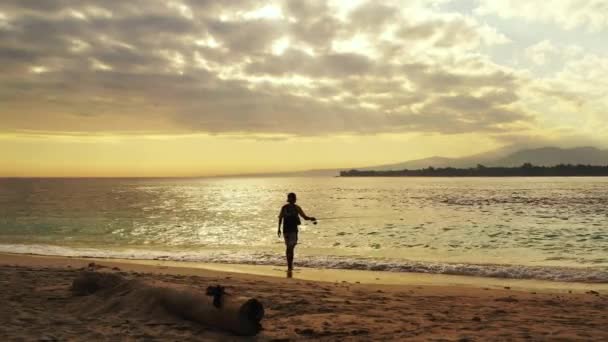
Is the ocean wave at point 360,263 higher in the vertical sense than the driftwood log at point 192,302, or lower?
lower

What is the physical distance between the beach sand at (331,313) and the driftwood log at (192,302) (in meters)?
0.14

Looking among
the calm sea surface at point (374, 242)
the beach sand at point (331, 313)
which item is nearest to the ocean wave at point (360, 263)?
the calm sea surface at point (374, 242)

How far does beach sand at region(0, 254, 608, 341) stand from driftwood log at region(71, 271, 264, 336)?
14 centimetres

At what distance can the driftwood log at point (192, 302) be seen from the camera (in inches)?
262

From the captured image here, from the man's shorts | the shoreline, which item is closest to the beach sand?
the shoreline

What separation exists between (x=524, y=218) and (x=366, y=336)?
3260 cm

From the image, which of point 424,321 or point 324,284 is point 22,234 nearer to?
point 324,284

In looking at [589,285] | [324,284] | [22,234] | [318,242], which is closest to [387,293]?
[324,284]

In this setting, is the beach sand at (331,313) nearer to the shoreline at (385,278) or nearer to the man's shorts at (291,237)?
the shoreline at (385,278)

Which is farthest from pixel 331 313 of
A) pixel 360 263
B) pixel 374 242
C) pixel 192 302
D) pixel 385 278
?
pixel 374 242

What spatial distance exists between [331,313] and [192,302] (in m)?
2.49

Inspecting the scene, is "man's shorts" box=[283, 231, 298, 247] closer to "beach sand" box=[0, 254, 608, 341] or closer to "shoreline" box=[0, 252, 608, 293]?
"shoreline" box=[0, 252, 608, 293]

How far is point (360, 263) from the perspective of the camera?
54.9 ft

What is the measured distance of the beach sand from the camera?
676 cm
